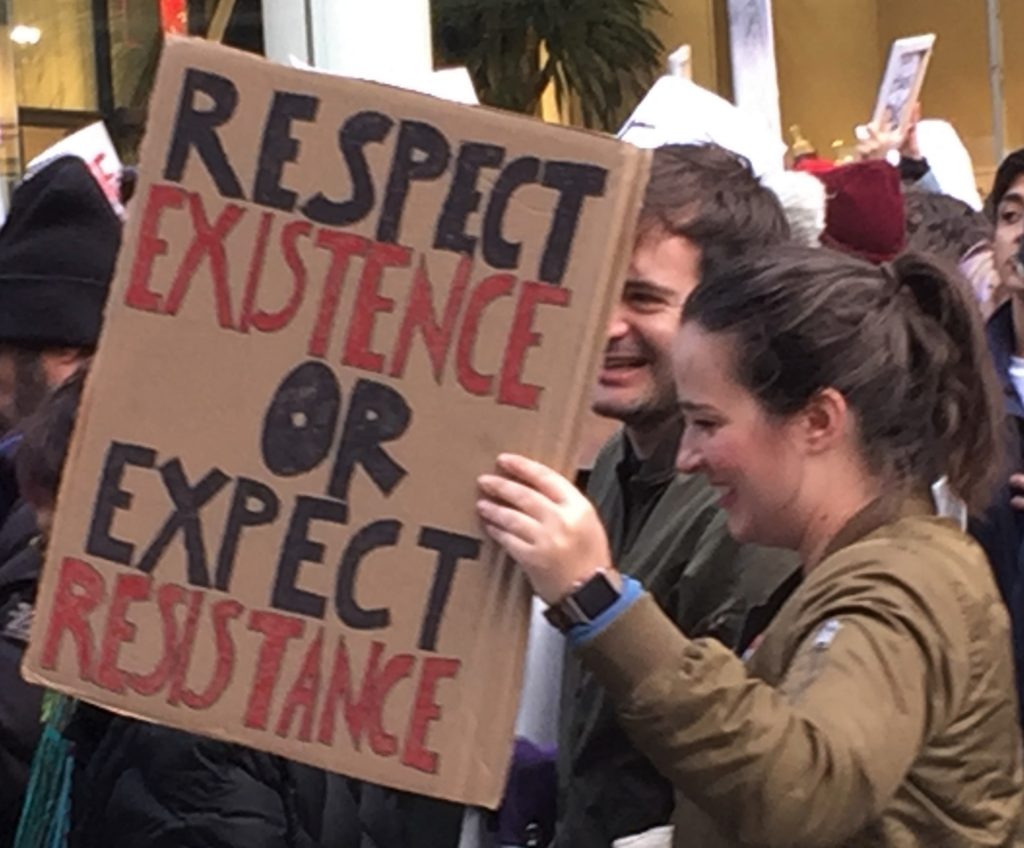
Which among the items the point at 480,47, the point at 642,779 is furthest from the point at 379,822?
the point at 480,47

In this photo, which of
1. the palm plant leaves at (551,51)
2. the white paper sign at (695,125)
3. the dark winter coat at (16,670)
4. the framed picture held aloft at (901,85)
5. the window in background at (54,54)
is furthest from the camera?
the palm plant leaves at (551,51)

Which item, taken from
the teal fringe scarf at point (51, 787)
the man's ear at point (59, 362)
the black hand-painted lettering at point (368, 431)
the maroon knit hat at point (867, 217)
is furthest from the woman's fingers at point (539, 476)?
the man's ear at point (59, 362)

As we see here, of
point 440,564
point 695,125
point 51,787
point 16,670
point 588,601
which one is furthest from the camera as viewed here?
point 695,125

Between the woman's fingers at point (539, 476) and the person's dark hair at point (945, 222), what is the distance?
103 inches

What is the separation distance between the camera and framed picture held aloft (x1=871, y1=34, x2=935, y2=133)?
20.2 ft

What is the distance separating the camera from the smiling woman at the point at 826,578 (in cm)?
192

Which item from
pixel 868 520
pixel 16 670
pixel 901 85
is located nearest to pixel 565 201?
pixel 868 520

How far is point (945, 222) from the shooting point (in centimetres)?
477

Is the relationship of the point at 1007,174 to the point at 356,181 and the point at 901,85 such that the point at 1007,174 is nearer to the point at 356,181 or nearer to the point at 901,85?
the point at 901,85

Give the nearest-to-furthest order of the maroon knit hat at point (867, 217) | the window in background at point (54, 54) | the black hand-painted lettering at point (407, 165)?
the black hand-painted lettering at point (407, 165) < the maroon knit hat at point (867, 217) < the window in background at point (54, 54)

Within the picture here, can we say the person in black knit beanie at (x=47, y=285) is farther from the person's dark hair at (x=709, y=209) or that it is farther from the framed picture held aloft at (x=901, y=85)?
the framed picture held aloft at (x=901, y=85)

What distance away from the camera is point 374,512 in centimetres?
212

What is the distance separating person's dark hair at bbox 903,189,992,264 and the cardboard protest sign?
8.37 feet

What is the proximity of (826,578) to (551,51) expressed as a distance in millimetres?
8047
